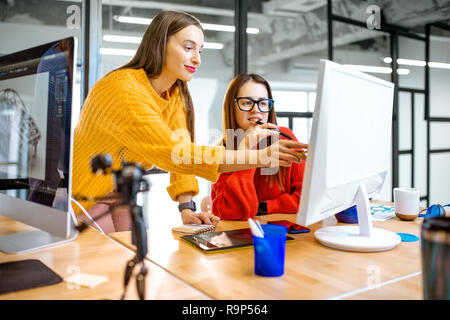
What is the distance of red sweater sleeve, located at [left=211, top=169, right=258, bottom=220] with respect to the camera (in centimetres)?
150

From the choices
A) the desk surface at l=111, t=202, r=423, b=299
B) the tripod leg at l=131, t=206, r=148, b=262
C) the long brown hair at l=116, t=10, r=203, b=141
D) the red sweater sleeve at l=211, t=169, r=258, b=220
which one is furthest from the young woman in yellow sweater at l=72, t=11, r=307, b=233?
the tripod leg at l=131, t=206, r=148, b=262

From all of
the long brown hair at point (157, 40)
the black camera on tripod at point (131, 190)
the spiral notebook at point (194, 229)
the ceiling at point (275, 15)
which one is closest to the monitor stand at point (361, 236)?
the spiral notebook at point (194, 229)

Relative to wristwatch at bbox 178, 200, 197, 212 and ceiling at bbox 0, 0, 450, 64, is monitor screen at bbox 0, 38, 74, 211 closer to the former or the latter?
wristwatch at bbox 178, 200, 197, 212

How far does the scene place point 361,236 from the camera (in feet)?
3.56

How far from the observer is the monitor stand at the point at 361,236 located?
3.28 ft

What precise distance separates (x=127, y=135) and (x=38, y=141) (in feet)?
0.97

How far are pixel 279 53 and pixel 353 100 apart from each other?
6.21 meters

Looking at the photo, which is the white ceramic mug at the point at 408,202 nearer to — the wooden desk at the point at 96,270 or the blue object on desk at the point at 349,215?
the blue object on desk at the point at 349,215

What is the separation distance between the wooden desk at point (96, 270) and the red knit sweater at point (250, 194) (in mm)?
552

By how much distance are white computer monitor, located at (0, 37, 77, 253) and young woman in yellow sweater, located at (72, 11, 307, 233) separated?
263 millimetres

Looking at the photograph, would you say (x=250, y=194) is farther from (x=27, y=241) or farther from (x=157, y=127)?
(x=27, y=241)

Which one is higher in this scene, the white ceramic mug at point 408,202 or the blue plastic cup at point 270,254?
the white ceramic mug at point 408,202

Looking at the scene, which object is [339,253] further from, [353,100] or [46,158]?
[46,158]

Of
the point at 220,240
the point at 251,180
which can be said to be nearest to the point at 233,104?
the point at 251,180
